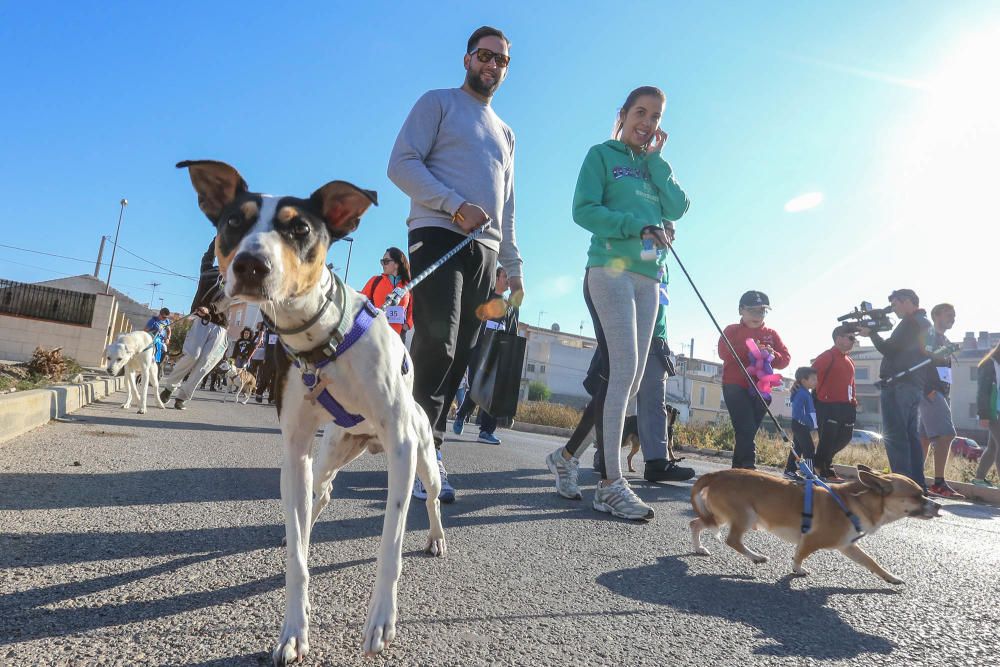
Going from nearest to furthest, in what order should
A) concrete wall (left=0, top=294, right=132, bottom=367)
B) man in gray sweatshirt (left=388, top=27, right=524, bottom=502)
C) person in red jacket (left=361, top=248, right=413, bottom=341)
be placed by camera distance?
man in gray sweatshirt (left=388, top=27, right=524, bottom=502) → person in red jacket (left=361, top=248, right=413, bottom=341) → concrete wall (left=0, top=294, right=132, bottom=367)

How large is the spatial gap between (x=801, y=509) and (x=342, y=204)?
2.62 meters

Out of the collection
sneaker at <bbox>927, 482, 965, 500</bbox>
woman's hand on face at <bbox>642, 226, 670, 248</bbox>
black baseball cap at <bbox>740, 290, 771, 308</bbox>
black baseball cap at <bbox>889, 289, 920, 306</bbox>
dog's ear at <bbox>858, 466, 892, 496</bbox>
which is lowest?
sneaker at <bbox>927, 482, 965, 500</bbox>

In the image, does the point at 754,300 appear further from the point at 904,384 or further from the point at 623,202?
the point at 623,202

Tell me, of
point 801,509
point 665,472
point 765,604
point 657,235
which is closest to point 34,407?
point 657,235

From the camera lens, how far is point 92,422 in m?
6.06

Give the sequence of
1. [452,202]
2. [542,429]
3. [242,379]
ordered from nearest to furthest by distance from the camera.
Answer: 1. [452,202]
2. [242,379]
3. [542,429]

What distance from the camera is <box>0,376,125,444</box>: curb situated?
4.22 metres

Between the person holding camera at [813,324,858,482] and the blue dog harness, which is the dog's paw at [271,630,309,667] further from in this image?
the person holding camera at [813,324,858,482]

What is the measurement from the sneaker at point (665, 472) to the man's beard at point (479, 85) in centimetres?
368

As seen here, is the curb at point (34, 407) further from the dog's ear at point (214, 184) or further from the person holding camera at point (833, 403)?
the person holding camera at point (833, 403)

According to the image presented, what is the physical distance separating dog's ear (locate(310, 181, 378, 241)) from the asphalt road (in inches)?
48.2

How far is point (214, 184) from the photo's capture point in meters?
1.96

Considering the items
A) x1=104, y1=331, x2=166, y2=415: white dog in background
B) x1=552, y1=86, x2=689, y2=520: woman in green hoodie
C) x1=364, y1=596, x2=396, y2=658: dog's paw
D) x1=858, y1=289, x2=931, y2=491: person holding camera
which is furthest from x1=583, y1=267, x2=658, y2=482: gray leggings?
x1=104, y1=331, x2=166, y2=415: white dog in background

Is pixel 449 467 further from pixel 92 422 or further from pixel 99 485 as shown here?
pixel 92 422
